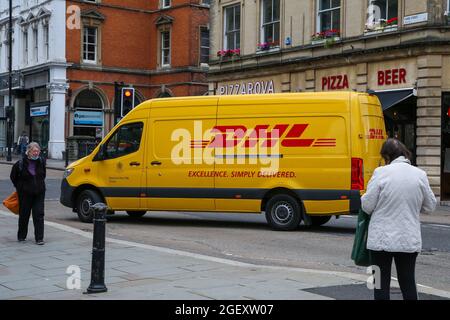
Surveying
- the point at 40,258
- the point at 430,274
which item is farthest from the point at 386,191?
the point at 40,258

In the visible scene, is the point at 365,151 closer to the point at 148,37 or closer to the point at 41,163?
the point at 41,163

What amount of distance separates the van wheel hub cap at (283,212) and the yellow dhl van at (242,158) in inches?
0.8

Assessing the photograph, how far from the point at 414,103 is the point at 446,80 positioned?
1306mm

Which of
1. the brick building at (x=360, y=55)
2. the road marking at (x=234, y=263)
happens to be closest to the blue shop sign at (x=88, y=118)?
the brick building at (x=360, y=55)

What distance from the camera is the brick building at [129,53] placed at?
41.7 m

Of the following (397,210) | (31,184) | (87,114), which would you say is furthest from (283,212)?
(87,114)

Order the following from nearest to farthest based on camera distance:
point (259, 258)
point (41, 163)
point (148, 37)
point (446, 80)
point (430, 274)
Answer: point (430, 274), point (259, 258), point (41, 163), point (446, 80), point (148, 37)

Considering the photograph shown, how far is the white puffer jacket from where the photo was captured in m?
5.36

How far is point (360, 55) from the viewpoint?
22.3 metres

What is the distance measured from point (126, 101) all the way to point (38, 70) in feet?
81.6

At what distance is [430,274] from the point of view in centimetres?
868

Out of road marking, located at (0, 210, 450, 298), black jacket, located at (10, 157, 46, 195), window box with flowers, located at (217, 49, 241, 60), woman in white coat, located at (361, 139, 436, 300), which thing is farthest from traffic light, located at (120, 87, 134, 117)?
woman in white coat, located at (361, 139, 436, 300)

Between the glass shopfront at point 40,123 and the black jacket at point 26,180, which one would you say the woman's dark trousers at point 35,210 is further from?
the glass shopfront at point 40,123

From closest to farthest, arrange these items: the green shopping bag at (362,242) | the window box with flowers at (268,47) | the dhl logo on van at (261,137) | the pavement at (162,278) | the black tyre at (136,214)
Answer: the green shopping bag at (362,242)
the pavement at (162,278)
the dhl logo on van at (261,137)
the black tyre at (136,214)
the window box with flowers at (268,47)
